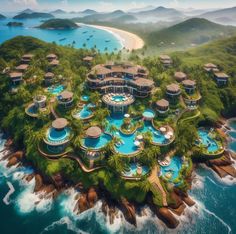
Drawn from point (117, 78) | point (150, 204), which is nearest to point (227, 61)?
point (117, 78)

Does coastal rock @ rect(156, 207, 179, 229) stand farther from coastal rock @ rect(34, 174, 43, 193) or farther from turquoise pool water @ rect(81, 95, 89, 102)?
turquoise pool water @ rect(81, 95, 89, 102)

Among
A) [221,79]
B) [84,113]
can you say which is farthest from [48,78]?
[221,79]

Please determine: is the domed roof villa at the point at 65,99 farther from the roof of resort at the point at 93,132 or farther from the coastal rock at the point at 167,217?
the coastal rock at the point at 167,217

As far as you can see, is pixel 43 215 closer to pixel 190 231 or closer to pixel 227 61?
pixel 190 231

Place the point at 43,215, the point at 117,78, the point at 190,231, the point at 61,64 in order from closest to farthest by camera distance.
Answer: the point at 190,231 < the point at 43,215 < the point at 117,78 < the point at 61,64

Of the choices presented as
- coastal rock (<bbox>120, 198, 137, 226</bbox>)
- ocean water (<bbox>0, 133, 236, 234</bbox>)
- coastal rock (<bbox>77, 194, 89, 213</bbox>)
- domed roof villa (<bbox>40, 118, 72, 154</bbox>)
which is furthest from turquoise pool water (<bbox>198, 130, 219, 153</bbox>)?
domed roof villa (<bbox>40, 118, 72, 154</bbox>)

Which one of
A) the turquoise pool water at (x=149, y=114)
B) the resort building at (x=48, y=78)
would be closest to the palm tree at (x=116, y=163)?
the turquoise pool water at (x=149, y=114)

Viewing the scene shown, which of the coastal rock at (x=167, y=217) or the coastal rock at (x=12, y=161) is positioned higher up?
the coastal rock at (x=167, y=217)
